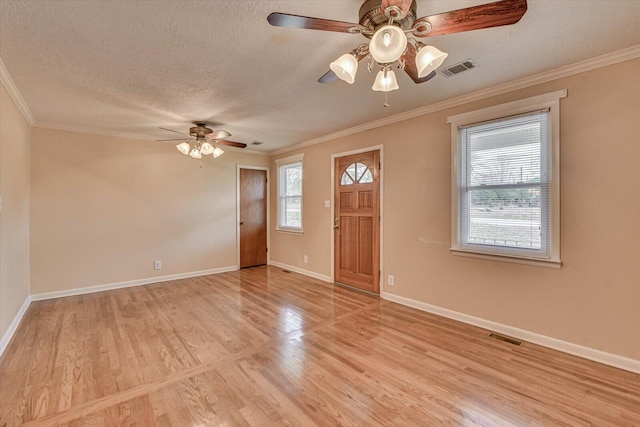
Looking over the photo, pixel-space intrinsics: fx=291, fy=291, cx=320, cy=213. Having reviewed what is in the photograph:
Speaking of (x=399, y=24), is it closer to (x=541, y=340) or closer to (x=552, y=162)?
(x=552, y=162)

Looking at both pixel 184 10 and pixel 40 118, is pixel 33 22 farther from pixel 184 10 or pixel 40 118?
pixel 40 118

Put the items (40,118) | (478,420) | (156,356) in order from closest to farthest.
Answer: (478,420) < (156,356) < (40,118)

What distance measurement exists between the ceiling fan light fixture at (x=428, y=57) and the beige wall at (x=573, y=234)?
135 cm

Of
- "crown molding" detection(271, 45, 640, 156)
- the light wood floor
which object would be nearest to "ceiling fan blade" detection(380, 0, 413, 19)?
"crown molding" detection(271, 45, 640, 156)

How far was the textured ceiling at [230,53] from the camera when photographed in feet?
5.74

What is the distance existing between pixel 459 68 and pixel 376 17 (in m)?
1.36

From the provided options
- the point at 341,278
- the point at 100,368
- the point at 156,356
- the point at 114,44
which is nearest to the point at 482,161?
the point at 341,278

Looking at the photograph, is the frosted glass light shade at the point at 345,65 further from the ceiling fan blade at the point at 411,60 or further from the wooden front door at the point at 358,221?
the wooden front door at the point at 358,221

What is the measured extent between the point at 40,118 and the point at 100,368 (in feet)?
A: 11.1

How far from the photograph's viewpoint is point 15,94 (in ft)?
9.47

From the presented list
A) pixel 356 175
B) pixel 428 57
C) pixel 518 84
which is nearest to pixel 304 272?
pixel 356 175

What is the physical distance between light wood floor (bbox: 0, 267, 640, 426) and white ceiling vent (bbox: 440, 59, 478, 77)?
2.44m

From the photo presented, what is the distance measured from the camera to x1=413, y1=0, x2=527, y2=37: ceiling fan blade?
1.28m

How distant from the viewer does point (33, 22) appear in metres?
1.82
